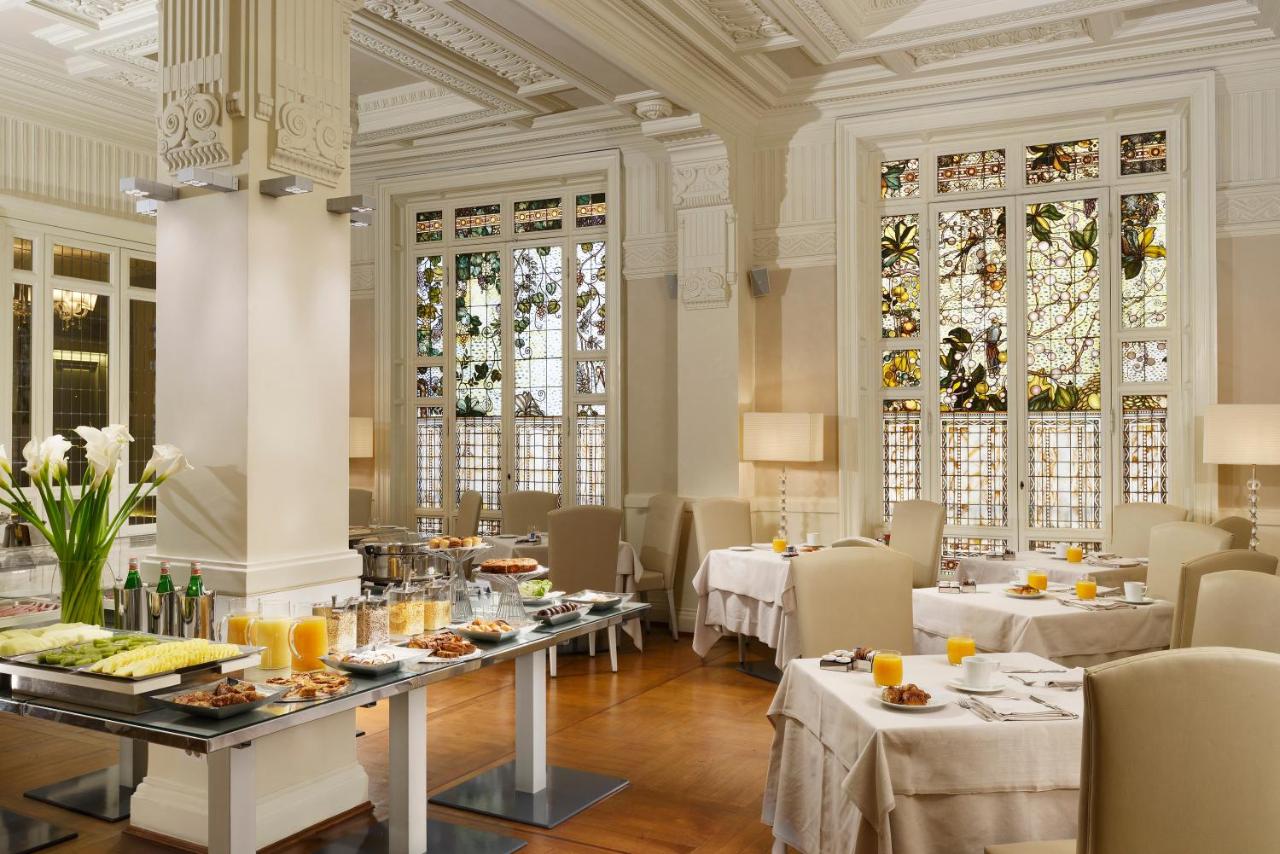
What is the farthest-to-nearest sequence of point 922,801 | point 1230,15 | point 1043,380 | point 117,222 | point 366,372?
point 366,372 → point 117,222 → point 1043,380 → point 1230,15 → point 922,801

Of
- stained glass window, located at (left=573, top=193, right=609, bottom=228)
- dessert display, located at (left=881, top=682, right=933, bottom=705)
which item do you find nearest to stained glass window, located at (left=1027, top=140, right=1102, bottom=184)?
stained glass window, located at (left=573, top=193, right=609, bottom=228)

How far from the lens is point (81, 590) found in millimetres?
3359

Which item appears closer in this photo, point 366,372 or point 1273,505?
point 1273,505

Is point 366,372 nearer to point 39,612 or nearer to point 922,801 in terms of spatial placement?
point 39,612

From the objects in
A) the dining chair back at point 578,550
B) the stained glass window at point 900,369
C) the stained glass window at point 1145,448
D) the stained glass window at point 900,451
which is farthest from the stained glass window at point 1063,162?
the dining chair back at point 578,550

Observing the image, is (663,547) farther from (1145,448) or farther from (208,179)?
(208,179)

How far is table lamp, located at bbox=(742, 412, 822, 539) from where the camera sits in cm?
694

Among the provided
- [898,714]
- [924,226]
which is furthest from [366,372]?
[898,714]

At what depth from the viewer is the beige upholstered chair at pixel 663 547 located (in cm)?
734

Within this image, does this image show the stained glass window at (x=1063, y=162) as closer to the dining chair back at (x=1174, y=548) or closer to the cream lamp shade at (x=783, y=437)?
the cream lamp shade at (x=783, y=437)

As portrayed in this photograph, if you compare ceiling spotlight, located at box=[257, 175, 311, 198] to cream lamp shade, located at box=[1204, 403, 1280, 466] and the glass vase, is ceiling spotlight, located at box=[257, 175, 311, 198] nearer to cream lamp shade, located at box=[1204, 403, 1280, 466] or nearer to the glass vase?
the glass vase

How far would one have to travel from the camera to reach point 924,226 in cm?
743

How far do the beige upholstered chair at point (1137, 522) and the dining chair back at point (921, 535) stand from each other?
1.05m

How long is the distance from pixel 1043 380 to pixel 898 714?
16.9 ft
